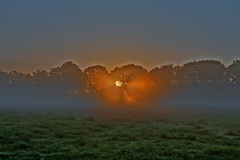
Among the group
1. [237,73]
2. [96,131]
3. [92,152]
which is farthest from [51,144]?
[237,73]

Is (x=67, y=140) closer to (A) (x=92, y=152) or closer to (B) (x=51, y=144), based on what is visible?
(B) (x=51, y=144)

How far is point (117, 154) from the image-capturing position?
1109 inches

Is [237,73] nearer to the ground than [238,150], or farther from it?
farther from it

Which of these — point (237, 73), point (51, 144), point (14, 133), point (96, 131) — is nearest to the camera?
point (51, 144)

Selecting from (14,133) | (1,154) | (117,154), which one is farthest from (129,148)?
(14,133)

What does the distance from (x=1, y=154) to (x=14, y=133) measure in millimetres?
11159

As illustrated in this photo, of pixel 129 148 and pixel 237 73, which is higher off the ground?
pixel 237 73

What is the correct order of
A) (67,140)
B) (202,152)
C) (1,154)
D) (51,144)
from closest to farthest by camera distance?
(1,154) < (202,152) < (51,144) < (67,140)

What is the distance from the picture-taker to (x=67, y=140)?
35469 millimetres

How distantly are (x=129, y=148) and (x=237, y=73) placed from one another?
580ft

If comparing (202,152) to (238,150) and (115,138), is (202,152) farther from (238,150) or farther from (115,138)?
(115,138)

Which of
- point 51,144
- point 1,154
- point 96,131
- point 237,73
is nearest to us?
point 1,154

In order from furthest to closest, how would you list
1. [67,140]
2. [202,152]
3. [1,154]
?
[67,140] < [202,152] < [1,154]

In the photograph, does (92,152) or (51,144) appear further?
(51,144)
